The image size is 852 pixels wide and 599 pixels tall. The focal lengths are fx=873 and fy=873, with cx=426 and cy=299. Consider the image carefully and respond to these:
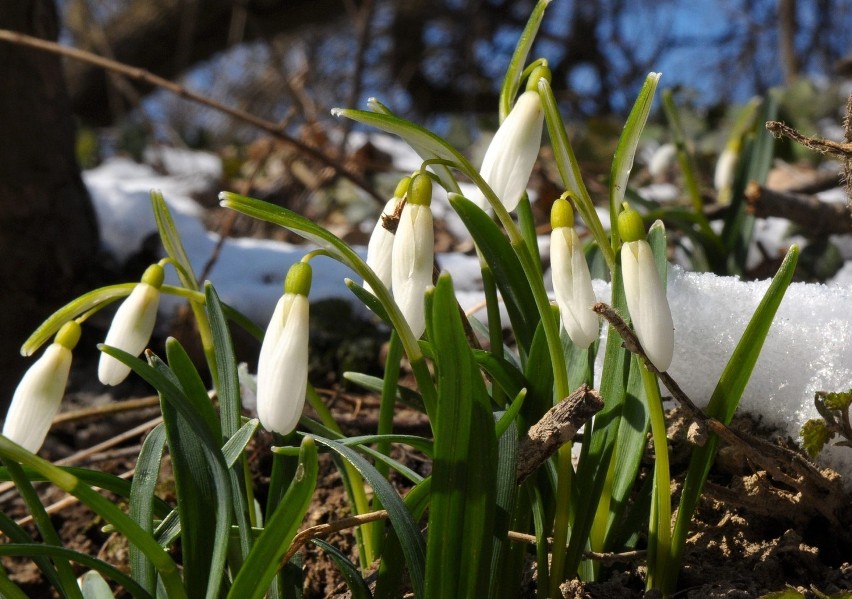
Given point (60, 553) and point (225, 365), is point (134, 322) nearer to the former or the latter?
point (225, 365)

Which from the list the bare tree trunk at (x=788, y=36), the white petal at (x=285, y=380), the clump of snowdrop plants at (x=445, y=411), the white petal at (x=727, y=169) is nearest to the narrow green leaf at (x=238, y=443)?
the clump of snowdrop plants at (x=445, y=411)

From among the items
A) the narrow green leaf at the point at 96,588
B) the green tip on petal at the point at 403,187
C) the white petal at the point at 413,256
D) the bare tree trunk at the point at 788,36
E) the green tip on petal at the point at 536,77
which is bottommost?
the narrow green leaf at the point at 96,588

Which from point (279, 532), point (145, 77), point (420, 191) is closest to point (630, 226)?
point (420, 191)

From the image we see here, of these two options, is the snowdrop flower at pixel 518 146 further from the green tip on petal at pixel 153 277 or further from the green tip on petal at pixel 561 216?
the green tip on petal at pixel 153 277

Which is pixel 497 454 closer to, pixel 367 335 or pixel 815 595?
pixel 815 595

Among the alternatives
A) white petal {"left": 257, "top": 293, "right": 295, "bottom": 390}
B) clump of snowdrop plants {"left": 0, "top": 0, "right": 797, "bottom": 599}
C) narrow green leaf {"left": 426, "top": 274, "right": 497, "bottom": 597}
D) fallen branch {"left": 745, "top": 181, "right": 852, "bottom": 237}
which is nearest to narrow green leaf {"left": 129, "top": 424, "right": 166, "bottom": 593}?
clump of snowdrop plants {"left": 0, "top": 0, "right": 797, "bottom": 599}

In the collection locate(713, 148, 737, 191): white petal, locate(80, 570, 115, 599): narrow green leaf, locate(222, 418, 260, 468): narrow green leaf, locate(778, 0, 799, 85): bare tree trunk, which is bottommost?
locate(80, 570, 115, 599): narrow green leaf

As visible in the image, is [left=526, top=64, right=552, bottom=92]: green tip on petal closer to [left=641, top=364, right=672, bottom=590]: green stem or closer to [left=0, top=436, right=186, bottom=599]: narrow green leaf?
[left=641, top=364, right=672, bottom=590]: green stem

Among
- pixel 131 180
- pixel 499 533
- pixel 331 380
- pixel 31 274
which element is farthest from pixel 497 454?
pixel 131 180
